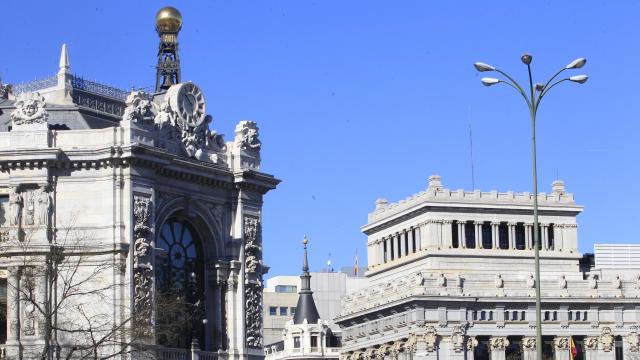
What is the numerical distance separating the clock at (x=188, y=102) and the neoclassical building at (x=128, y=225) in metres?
0.07

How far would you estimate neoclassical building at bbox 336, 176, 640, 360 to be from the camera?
163125 millimetres

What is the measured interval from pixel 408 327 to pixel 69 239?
91846mm

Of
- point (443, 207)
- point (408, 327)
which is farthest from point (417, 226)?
point (408, 327)

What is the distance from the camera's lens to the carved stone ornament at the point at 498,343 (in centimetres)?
16400

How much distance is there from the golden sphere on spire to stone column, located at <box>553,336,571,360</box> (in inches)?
3394

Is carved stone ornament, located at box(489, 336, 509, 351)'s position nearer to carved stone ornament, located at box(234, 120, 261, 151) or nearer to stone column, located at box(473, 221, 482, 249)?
stone column, located at box(473, 221, 482, 249)

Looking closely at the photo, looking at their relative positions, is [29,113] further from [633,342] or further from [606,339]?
[633,342]

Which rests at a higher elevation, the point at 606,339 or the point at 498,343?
the point at 606,339

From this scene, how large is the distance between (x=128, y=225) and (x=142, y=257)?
5.29 ft

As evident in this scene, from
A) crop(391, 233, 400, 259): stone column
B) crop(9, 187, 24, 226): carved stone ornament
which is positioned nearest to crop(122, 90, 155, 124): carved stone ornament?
crop(9, 187, 24, 226): carved stone ornament

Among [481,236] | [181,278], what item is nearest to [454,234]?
[481,236]

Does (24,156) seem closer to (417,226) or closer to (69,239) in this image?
(69,239)

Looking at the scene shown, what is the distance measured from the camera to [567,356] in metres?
166

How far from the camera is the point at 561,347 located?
545 ft
